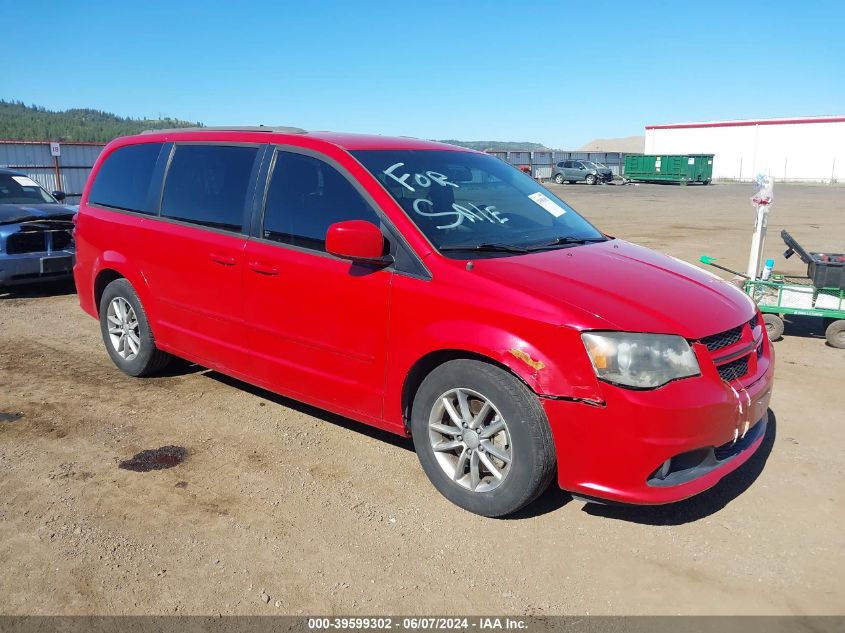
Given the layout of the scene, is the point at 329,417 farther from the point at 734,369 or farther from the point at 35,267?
the point at 35,267

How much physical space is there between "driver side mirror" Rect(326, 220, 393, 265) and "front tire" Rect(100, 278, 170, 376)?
2348 millimetres

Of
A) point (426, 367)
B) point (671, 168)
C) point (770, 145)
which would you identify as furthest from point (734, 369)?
point (770, 145)

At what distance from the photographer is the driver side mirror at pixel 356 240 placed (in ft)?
12.0

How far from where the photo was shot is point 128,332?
5609 millimetres

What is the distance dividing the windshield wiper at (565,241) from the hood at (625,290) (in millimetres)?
87

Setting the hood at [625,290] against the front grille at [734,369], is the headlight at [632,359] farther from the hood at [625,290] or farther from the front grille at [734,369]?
the front grille at [734,369]

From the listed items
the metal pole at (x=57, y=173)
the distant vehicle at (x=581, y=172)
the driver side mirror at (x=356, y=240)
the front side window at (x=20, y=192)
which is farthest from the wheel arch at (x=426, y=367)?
the distant vehicle at (x=581, y=172)

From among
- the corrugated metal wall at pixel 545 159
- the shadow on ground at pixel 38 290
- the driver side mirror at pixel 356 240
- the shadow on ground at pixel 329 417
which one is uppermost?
the corrugated metal wall at pixel 545 159

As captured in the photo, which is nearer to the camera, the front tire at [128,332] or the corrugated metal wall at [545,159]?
Result: the front tire at [128,332]

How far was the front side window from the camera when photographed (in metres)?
9.62

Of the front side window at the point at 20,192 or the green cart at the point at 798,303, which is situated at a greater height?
the front side window at the point at 20,192

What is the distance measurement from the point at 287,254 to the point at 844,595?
321 cm

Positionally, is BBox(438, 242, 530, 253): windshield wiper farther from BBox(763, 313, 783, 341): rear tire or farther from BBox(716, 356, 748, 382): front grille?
BBox(763, 313, 783, 341): rear tire

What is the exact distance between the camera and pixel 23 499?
12.3 feet
